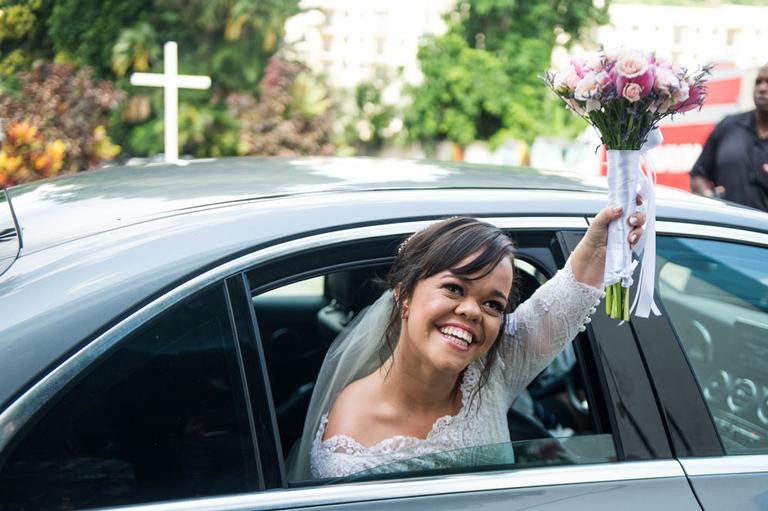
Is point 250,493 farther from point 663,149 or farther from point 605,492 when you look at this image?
point 663,149

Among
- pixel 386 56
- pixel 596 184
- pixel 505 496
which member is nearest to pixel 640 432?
pixel 505 496

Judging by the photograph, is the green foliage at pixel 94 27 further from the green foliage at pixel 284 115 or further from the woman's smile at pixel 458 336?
the woman's smile at pixel 458 336

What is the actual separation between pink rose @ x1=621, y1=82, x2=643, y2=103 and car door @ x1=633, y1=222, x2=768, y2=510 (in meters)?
0.40

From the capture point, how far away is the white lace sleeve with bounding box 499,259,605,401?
1889 mm

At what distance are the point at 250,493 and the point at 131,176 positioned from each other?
103 cm

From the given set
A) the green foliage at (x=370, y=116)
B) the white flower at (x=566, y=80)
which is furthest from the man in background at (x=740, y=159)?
the green foliage at (x=370, y=116)

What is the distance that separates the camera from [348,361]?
210cm

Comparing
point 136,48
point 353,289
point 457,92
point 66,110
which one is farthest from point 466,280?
point 136,48

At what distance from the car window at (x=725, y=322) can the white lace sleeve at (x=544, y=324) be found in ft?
0.83

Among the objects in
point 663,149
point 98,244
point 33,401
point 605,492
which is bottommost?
point 663,149

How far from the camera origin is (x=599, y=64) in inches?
68.6

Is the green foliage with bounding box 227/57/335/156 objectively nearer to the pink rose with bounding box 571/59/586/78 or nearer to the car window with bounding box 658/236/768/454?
the car window with bounding box 658/236/768/454

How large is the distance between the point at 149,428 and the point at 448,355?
0.64 metres

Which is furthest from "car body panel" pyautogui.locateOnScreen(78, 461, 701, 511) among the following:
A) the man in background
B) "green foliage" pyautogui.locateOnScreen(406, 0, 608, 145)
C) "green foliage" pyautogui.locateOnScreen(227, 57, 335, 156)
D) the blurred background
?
"green foliage" pyautogui.locateOnScreen(406, 0, 608, 145)
